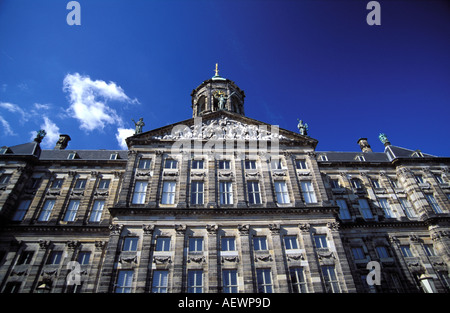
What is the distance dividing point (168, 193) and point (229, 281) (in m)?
9.30

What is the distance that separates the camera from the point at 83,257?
24.5 metres

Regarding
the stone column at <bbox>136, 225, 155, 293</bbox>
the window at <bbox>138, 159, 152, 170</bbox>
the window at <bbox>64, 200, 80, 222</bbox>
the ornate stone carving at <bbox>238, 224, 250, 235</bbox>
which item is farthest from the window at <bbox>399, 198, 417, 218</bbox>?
the window at <bbox>64, 200, 80, 222</bbox>

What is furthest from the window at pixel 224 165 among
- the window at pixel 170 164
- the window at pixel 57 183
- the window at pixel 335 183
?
the window at pixel 57 183

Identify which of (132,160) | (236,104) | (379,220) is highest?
(236,104)

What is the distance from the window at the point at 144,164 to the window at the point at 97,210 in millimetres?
5931

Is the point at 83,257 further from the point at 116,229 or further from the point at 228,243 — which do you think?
the point at 228,243

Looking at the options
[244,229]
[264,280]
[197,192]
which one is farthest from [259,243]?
[197,192]

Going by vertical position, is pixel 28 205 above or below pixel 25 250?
above

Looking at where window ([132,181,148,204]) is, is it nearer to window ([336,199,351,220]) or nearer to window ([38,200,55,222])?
window ([38,200,55,222])

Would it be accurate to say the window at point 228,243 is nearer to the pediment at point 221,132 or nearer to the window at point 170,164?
the window at point 170,164

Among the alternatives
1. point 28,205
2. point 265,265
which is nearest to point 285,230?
point 265,265

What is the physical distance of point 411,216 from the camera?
95.6 ft
